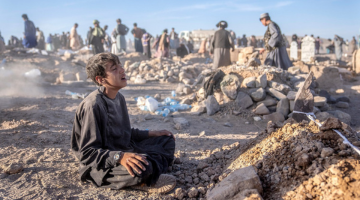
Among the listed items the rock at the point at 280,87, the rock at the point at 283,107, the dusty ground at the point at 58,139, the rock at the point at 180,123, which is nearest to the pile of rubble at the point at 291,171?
the dusty ground at the point at 58,139

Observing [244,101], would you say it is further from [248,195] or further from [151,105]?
[248,195]

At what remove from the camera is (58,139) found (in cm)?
378

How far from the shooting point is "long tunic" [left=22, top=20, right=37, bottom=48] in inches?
473

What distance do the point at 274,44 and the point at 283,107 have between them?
2.42 metres

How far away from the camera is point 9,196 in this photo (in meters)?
2.26

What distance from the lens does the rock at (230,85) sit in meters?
5.79

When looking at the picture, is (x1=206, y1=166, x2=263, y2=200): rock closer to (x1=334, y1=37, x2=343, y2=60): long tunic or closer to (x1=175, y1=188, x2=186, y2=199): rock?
(x1=175, y1=188, x2=186, y2=199): rock

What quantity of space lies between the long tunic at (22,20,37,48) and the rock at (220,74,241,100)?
33.1 feet

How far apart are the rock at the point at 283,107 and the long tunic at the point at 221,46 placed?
11.8ft

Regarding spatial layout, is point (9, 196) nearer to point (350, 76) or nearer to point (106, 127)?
point (106, 127)

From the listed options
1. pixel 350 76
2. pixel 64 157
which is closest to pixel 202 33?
pixel 350 76

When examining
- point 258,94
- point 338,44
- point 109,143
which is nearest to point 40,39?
point 258,94

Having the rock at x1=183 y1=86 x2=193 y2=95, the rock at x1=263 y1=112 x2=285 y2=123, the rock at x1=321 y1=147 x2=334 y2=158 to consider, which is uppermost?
the rock at x1=321 y1=147 x2=334 y2=158

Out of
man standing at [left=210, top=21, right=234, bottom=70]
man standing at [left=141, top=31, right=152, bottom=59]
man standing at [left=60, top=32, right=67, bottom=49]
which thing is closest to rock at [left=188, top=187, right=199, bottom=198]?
man standing at [left=210, top=21, right=234, bottom=70]
